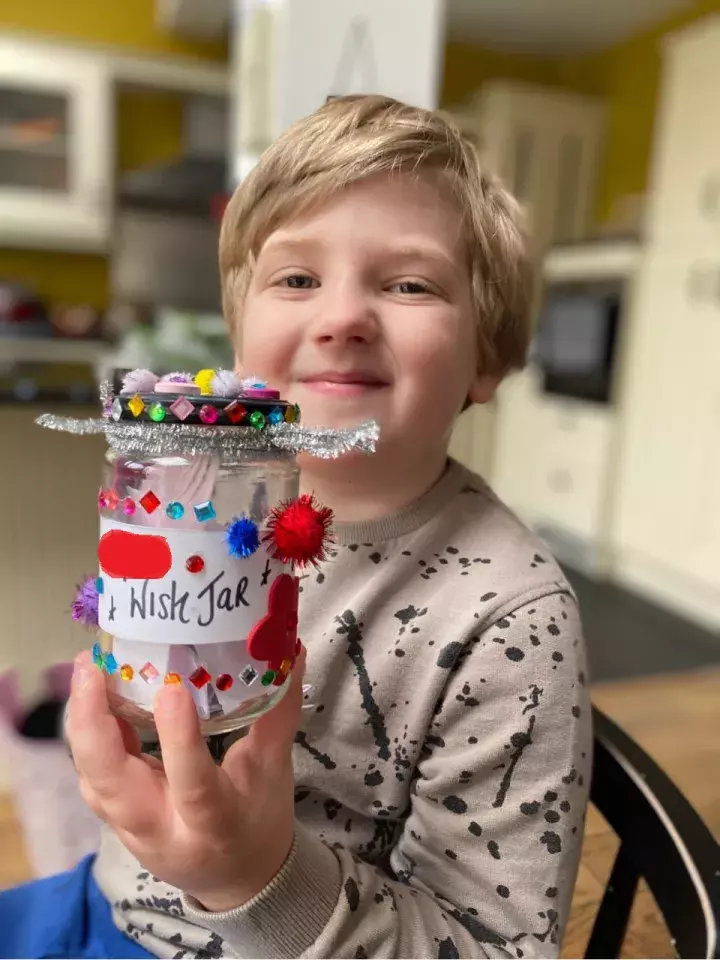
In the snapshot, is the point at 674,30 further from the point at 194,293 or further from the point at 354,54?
the point at 354,54

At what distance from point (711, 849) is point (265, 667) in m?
0.34

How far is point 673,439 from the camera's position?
3.01 meters

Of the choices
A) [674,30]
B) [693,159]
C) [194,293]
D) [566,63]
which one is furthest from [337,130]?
[566,63]

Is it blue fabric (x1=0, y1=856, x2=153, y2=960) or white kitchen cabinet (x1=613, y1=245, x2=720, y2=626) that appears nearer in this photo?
blue fabric (x1=0, y1=856, x2=153, y2=960)

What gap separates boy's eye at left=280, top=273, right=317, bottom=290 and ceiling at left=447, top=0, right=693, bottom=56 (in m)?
3.48

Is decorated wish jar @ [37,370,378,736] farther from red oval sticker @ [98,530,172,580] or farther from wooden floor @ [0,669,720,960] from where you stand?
wooden floor @ [0,669,720,960]

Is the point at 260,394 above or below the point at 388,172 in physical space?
below

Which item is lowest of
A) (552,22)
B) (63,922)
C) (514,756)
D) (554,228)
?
(63,922)

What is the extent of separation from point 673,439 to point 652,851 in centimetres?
267

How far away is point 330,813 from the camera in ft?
2.01

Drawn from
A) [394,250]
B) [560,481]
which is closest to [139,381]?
[394,250]

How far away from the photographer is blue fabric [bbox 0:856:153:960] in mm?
627

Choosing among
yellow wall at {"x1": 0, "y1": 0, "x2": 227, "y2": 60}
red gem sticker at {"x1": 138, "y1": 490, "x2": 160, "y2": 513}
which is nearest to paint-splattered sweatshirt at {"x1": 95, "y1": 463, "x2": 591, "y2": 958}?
red gem sticker at {"x1": 138, "y1": 490, "x2": 160, "y2": 513}

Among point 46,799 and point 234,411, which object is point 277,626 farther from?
point 46,799
